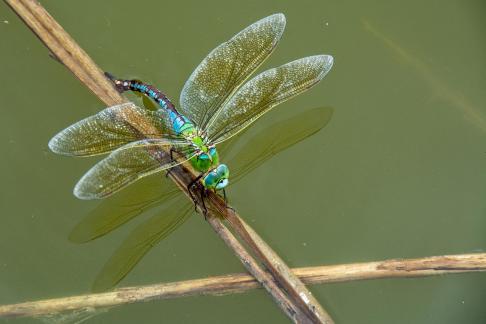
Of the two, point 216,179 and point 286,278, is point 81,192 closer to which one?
point 216,179

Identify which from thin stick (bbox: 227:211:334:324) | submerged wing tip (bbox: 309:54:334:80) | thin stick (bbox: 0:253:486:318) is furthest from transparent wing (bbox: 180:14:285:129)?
thin stick (bbox: 0:253:486:318)

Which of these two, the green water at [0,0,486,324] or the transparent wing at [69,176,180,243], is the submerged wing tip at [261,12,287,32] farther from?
the transparent wing at [69,176,180,243]

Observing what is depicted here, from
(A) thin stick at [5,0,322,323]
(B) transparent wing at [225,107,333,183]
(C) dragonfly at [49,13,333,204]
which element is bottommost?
(B) transparent wing at [225,107,333,183]

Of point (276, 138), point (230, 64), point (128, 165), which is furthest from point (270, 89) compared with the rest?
point (128, 165)

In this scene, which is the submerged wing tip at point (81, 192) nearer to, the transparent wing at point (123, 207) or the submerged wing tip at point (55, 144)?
the submerged wing tip at point (55, 144)

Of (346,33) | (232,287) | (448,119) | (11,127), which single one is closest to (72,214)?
(11,127)

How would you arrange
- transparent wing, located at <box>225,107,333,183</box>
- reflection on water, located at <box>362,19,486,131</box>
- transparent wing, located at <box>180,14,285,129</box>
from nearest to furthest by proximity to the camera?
transparent wing, located at <box>180,14,285,129</box> < transparent wing, located at <box>225,107,333,183</box> < reflection on water, located at <box>362,19,486,131</box>

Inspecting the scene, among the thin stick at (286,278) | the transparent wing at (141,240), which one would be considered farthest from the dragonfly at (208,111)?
the thin stick at (286,278)

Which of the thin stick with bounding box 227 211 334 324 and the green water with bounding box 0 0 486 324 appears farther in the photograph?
the green water with bounding box 0 0 486 324
